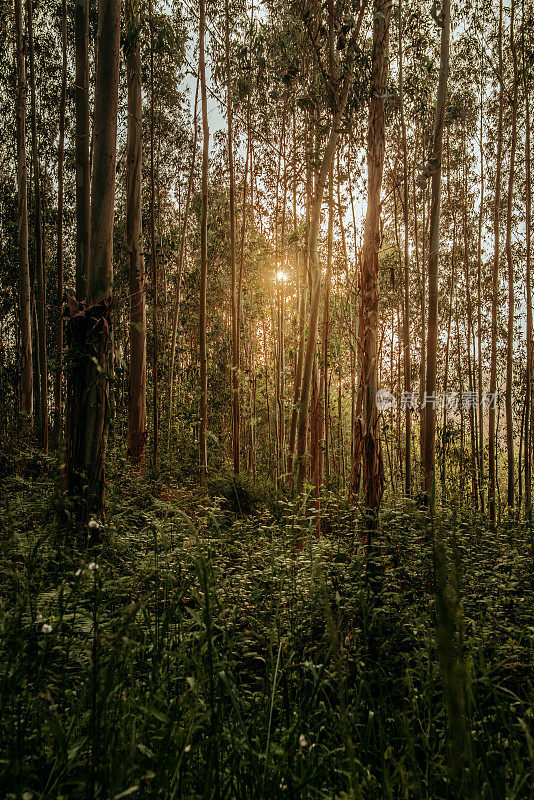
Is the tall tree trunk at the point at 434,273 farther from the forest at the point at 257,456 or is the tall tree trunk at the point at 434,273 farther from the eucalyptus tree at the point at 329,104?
the eucalyptus tree at the point at 329,104

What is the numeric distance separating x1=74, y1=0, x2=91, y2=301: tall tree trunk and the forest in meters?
0.04

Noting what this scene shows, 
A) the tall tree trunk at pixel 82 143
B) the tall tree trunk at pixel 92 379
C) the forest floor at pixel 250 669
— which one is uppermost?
the tall tree trunk at pixel 82 143

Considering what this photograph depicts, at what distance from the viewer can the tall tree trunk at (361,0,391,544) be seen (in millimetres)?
4078

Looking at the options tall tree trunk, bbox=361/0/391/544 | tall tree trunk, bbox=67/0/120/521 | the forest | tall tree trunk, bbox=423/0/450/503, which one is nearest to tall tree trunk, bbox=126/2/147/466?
the forest

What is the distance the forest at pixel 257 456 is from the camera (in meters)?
1.21

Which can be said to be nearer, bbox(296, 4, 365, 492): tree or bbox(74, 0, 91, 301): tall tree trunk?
bbox(74, 0, 91, 301): tall tree trunk

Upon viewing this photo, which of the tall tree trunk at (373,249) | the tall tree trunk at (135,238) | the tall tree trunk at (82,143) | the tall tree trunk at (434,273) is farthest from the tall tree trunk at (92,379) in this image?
the tall tree trunk at (434,273)

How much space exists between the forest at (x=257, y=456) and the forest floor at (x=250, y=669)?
2 centimetres

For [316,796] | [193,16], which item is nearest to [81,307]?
[316,796]

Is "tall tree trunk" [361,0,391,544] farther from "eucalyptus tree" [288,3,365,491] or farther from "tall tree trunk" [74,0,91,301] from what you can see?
"tall tree trunk" [74,0,91,301]

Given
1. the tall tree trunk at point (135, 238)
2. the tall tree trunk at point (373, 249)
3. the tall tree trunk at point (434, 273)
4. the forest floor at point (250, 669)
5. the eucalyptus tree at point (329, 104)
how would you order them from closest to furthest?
the forest floor at point (250, 669), the tall tree trunk at point (373, 249), the eucalyptus tree at point (329, 104), the tall tree trunk at point (434, 273), the tall tree trunk at point (135, 238)

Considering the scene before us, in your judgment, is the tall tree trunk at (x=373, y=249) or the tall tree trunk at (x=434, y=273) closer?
the tall tree trunk at (x=373, y=249)

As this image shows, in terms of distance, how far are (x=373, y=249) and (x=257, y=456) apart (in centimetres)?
1500

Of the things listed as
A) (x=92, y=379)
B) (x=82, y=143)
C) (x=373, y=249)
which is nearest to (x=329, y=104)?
(x=373, y=249)
